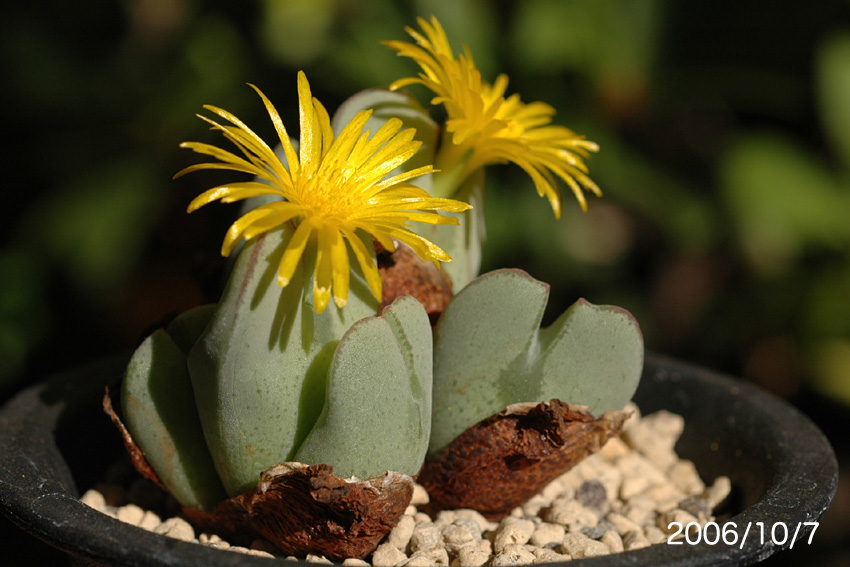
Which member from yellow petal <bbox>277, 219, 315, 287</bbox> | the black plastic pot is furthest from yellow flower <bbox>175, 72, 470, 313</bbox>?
the black plastic pot

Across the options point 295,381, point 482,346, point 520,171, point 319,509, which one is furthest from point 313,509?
point 520,171

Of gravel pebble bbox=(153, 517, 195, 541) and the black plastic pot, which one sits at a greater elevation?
the black plastic pot

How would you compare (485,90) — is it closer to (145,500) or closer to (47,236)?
(145,500)

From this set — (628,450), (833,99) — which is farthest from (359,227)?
(833,99)

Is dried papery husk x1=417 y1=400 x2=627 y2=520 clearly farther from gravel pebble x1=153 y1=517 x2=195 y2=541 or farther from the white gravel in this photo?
gravel pebble x1=153 y1=517 x2=195 y2=541

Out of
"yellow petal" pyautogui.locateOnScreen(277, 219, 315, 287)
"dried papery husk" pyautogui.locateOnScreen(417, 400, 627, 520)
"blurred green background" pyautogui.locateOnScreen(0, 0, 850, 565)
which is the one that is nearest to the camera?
"yellow petal" pyautogui.locateOnScreen(277, 219, 315, 287)

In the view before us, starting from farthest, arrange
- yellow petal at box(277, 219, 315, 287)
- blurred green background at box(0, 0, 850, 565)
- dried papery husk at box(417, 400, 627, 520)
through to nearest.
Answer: blurred green background at box(0, 0, 850, 565) → dried papery husk at box(417, 400, 627, 520) → yellow petal at box(277, 219, 315, 287)

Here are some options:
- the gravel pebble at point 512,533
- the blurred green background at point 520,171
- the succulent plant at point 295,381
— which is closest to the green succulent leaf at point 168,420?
the succulent plant at point 295,381
